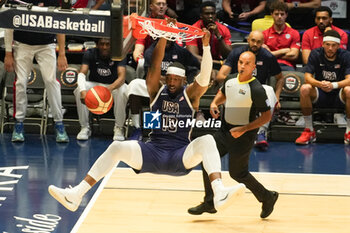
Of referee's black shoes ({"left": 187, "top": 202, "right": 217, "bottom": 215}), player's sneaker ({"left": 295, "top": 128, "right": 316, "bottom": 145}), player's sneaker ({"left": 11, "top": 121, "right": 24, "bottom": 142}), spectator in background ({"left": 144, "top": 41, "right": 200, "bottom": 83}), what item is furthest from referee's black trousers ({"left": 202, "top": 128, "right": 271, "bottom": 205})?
player's sneaker ({"left": 11, "top": 121, "right": 24, "bottom": 142})

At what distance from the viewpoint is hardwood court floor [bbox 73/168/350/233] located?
28.6 ft

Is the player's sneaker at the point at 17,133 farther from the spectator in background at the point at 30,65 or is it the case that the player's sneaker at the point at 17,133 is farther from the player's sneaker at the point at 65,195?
the player's sneaker at the point at 65,195

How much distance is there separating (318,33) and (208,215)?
4742mm

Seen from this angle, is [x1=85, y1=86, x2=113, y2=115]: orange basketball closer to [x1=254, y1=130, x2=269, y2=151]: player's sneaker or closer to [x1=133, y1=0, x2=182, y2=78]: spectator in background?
[x1=133, y1=0, x2=182, y2=78]: spectator in background

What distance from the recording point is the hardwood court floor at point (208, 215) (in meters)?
8.71

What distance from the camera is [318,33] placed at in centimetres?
1275

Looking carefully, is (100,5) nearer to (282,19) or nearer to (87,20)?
(282,19)

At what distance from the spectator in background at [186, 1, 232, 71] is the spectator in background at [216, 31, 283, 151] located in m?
0.55

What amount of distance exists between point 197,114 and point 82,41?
8.02 feet

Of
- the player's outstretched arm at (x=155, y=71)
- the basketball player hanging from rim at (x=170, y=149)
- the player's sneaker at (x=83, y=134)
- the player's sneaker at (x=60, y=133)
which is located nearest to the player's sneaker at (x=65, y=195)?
the basketball player hanging from rim at (x=170, y=149)

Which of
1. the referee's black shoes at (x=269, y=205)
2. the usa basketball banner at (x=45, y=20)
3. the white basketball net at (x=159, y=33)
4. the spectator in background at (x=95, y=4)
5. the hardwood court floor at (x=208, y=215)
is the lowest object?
the hardwood court floor at (x=208, y=215)

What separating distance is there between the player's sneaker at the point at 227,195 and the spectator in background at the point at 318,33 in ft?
18.2

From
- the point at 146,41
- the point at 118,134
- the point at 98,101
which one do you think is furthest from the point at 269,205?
the point at 146,41

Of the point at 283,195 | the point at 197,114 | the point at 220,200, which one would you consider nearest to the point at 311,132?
the point at 197,114
